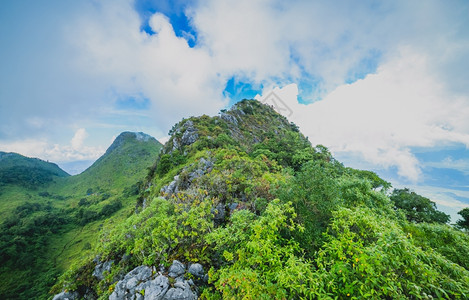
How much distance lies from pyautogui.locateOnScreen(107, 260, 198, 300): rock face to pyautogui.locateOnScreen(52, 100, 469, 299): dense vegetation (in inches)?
22.3

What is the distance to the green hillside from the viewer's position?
169ft

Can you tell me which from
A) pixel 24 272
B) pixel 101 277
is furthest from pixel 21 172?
pixel 101 277

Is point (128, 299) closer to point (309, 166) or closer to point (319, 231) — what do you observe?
point (319, 231)

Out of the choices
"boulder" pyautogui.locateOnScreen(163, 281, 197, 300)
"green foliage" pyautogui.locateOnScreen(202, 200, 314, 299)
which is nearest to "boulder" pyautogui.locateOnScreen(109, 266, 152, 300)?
"boulder" pyautogui.locateOnScreen(163, 281, 197, 300)

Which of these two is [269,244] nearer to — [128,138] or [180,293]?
[180,293]

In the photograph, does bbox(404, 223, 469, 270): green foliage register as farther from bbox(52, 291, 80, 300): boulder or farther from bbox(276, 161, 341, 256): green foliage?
bbox(52, 291, 80, 300): boulder

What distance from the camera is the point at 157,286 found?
7.46 m

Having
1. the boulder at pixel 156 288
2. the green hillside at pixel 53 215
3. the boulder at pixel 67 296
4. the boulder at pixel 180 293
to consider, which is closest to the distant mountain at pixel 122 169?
the green hillside at pixel 53 215

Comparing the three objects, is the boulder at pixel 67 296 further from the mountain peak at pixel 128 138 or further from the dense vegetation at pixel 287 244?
the mountain peak at pixel 128 138

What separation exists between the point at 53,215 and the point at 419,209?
12658 centimetres

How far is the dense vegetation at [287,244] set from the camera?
4887 millimetres

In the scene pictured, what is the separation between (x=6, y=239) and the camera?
6269cm

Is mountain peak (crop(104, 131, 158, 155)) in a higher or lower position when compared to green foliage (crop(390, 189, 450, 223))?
higher

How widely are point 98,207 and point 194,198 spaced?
90.4m
